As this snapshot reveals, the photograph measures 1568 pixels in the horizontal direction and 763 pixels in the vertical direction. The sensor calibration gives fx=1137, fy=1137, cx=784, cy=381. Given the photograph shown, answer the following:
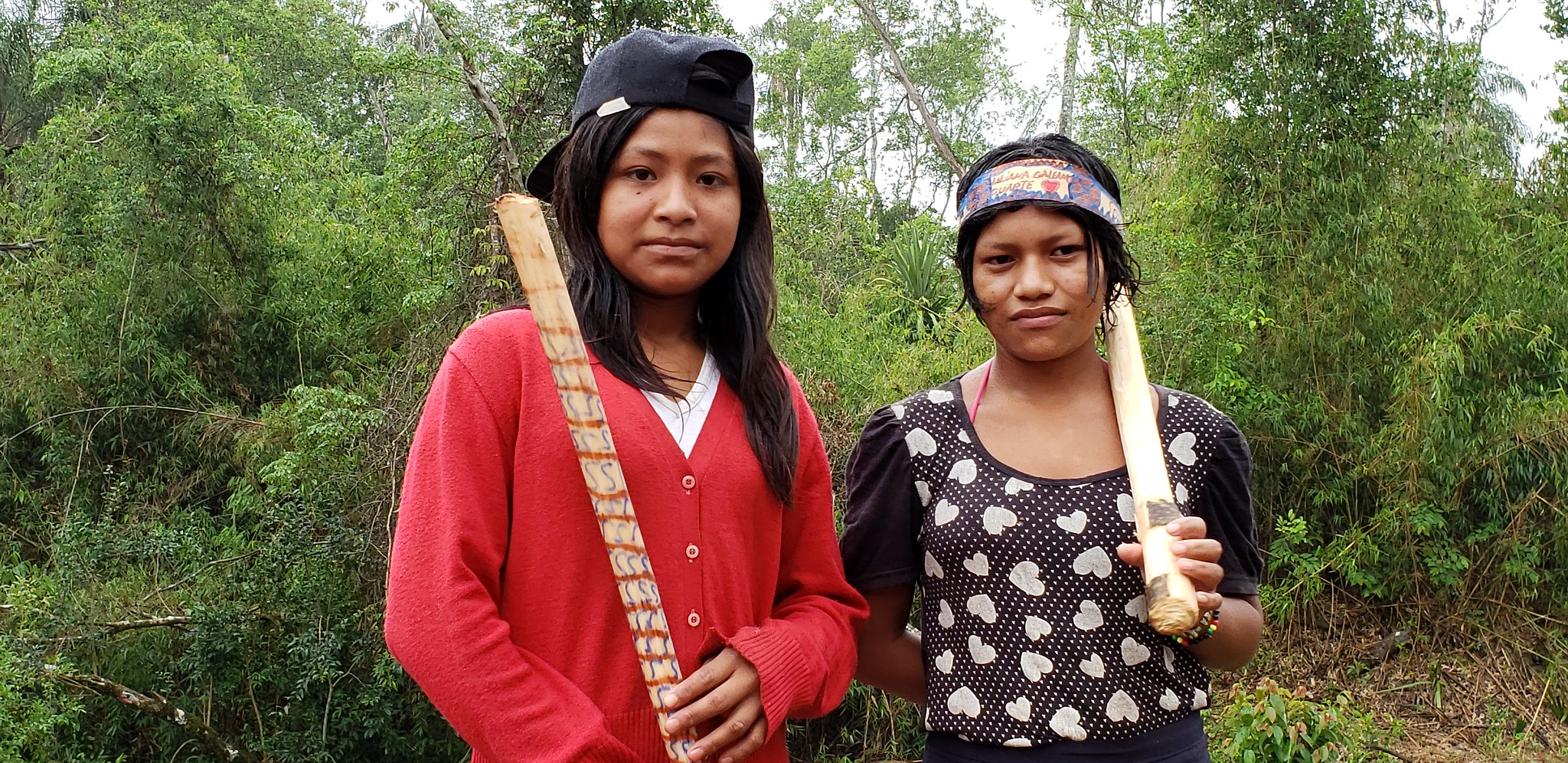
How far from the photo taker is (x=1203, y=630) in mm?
1445

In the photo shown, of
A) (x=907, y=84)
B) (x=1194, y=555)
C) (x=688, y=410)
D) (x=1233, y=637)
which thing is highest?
(x=907, y=84)

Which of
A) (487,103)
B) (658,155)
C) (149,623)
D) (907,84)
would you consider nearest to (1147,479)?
(658,155)

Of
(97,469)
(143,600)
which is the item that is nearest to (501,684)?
(143,600)

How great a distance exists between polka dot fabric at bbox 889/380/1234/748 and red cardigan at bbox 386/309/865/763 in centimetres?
18

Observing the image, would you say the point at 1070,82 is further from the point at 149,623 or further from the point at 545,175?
the point at 545,175

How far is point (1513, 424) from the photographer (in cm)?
546

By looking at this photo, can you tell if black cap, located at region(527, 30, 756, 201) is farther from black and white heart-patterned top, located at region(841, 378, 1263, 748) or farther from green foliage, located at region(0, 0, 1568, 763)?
green foliage, located at region(0, 0, 1568, 763)

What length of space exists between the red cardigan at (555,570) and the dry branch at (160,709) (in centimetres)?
343

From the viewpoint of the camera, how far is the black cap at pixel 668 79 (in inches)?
57.7

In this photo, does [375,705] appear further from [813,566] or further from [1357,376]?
[1357,376]

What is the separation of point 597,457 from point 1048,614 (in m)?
0.64

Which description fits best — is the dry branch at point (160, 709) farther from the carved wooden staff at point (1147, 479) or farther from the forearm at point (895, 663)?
the carved wooden staff at point (1147, 479)

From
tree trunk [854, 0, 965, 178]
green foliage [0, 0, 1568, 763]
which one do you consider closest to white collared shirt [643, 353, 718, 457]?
Answer: green foliage [0, 0, 1568, 763]

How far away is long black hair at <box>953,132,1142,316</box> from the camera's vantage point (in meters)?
1.58
